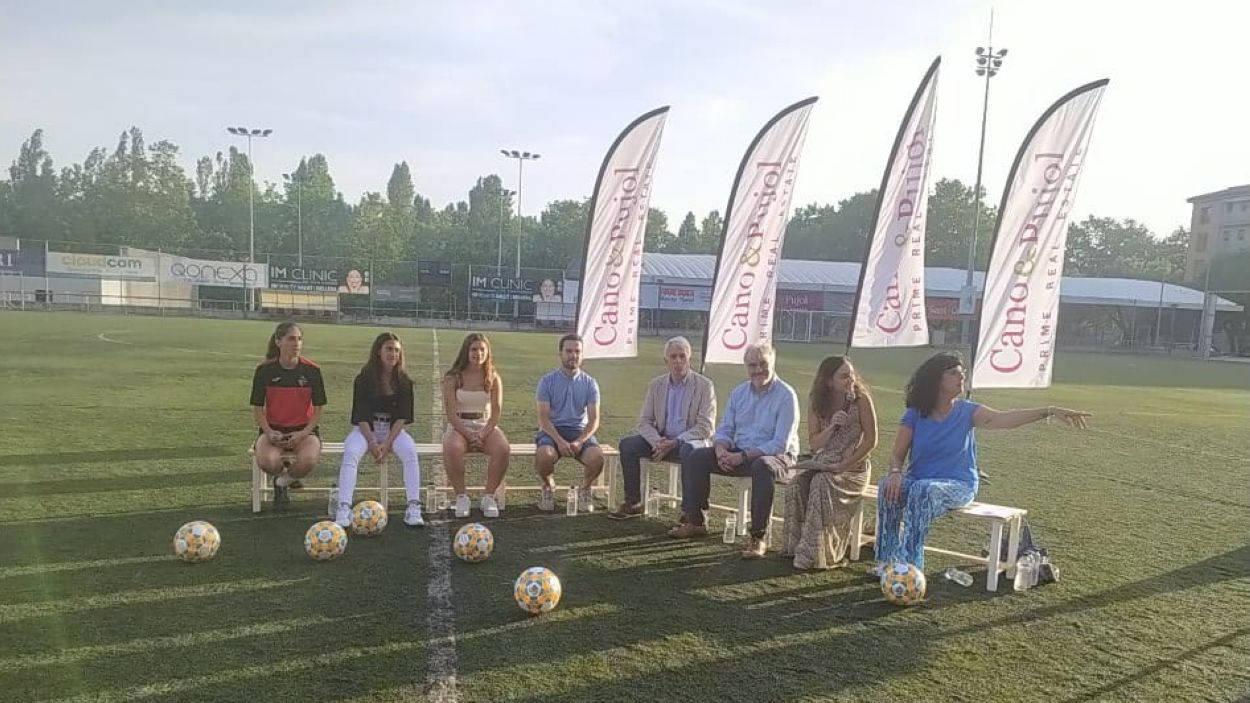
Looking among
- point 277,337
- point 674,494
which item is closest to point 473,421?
point 277,337

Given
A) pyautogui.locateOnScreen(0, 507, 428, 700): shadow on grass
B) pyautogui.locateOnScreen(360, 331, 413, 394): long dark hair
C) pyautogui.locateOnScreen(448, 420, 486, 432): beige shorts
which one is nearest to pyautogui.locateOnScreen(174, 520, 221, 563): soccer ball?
pyautogui.locateOnScreen(0, 507, 428, 700): shadow on grass

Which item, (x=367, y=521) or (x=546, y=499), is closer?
(x=367, y=521)

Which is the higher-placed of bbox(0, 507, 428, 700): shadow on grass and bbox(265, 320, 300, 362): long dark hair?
bbox(265, 320, 300, 362): long dark hair

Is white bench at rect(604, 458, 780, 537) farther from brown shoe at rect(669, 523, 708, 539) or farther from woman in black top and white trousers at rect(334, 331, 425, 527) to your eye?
woman in black top and white trousers at rect(334, 331, 425, 527)

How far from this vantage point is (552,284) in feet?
169

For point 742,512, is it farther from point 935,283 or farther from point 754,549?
point 935,283

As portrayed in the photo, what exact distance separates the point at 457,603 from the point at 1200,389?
26.7 m

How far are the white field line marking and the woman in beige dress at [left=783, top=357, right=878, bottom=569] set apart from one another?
2475mm

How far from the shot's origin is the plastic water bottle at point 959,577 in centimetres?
553

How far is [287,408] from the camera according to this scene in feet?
22.3

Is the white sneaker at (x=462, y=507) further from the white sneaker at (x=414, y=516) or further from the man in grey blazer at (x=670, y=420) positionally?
the man in grey blazer at (x=670, y=420)

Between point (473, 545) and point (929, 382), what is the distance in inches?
130

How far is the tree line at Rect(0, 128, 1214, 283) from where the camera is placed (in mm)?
69812

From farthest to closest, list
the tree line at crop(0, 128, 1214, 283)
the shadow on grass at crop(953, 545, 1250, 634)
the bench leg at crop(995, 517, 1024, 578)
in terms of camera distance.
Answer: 1. the tree line at crop(0, 128, 1214, 283)
2. the bench leg at crop(995, 517, 1024, 578)
3. the shadow on grass at crop(953, 545, 1250, 634)
